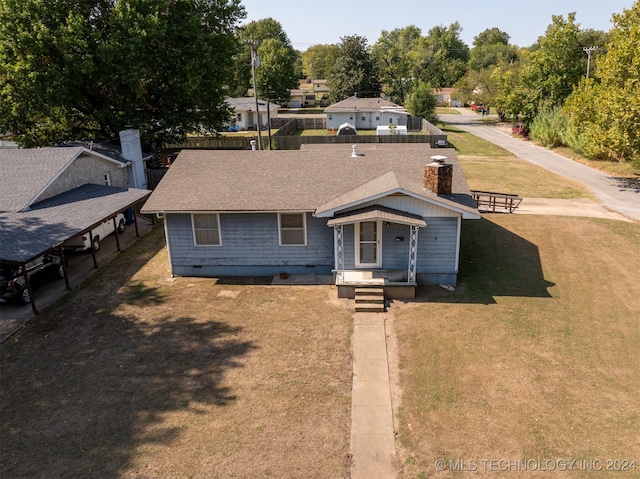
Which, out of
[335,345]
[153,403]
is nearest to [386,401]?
[335,345]

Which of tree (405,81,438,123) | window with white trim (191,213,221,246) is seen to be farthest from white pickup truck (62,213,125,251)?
tree (405,81,438,123)

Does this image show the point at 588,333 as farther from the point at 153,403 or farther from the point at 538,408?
the point at 153,403

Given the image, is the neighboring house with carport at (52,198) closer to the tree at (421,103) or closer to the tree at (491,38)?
the tree at (421,103)

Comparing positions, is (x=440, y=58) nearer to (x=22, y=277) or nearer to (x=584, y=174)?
(x=584, y=174)

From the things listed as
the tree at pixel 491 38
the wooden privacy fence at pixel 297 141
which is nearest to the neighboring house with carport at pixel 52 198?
the wooden privacy fence at pixel 297 141

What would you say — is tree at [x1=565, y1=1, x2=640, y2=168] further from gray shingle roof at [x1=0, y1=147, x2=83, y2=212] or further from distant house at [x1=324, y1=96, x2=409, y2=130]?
gray shingle roof at [x1=0, y1=147, x2=83, y2=212]

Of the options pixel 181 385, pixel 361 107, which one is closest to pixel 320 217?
pixel 181 385
